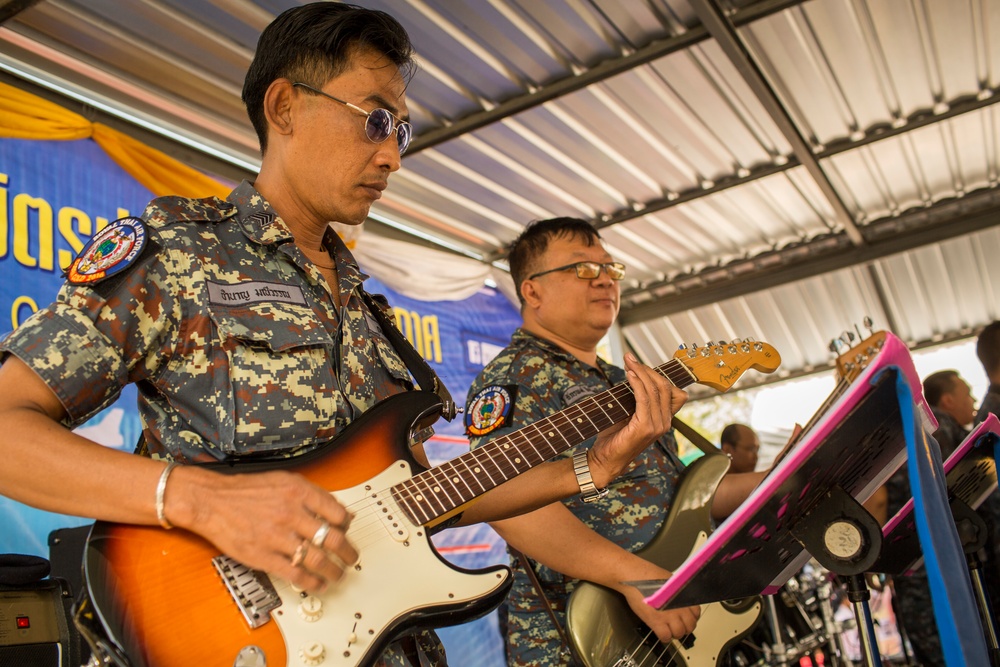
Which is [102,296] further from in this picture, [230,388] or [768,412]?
[768,412]

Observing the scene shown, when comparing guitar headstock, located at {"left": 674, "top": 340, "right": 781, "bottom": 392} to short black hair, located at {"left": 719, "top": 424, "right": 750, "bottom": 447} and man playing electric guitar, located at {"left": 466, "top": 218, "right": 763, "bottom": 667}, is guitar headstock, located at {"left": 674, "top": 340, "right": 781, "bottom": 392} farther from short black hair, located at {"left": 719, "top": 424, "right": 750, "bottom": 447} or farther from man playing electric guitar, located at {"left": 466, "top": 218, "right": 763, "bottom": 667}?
short black hair, located at {"left": 719, "top": 424, "right": 750, "bottom": 447}

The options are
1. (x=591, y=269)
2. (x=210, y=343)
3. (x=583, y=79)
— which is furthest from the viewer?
(x=583, y=79)

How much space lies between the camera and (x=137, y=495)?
135 cm

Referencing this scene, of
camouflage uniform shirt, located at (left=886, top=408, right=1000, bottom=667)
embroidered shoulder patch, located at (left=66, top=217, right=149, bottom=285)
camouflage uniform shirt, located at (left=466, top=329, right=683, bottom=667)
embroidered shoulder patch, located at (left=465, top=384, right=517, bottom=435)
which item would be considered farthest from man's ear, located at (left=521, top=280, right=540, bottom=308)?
→ camouflage uniform shirt, located at (left=886, top=408, right=1000, bottom=667)

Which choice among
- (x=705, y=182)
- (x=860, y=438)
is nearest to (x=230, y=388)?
(x=860, y=438)

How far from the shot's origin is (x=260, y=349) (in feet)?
5.44

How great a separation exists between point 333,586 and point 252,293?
0.63m

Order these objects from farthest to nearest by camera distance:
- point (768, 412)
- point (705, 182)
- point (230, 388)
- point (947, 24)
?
point (768, 412)
point (705, 182)
point (947, 24)
point (230, 388)

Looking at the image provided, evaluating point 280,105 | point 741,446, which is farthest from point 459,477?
point 741,446

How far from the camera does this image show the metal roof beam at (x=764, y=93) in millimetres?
5133

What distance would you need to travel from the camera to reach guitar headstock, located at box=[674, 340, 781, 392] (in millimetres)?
2668

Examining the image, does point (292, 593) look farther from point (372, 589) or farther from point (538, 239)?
point (538, 239)

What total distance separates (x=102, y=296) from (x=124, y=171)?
11.9 feet

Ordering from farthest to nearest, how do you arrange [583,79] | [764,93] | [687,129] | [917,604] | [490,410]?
[687,129], [764,93], [583,79], [917,604], [490,410]
